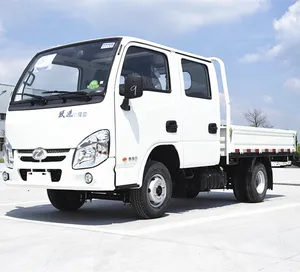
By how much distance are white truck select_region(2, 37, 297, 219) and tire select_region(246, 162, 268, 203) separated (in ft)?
3.55

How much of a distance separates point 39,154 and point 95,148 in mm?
971

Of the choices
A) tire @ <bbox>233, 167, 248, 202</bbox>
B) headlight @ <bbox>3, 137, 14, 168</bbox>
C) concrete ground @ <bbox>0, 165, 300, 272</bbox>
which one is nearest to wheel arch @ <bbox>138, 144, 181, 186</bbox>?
concrete ground @ <bbox>0, 165, 300, 272</bbox>

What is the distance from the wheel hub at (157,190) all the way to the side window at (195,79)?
1600mm

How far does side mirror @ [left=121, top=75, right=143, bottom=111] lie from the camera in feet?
22.6

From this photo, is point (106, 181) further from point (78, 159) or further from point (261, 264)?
point (261, 264)

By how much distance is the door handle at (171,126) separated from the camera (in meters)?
7.84

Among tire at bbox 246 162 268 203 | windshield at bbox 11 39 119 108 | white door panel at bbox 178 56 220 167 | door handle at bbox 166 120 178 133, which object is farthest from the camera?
tire at bbox 246 162 268 203

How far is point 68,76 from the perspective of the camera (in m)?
7.83

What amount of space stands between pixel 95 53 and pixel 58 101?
0.95m

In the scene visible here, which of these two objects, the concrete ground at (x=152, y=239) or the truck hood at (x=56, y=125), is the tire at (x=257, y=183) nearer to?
the concrete ground at (x=152, y=239)

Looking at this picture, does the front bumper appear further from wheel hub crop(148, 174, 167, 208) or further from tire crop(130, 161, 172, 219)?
wheel hub crop(148, 174, 167, 208)

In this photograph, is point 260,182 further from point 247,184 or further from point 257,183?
point 247,184

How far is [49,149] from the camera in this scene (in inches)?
282

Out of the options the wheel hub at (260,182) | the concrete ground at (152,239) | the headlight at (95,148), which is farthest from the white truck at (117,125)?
the wheel hub at (260,182)
